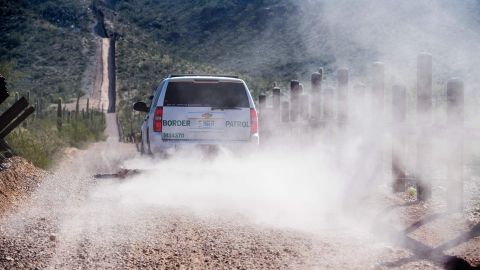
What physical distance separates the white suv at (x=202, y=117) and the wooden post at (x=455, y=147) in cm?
362

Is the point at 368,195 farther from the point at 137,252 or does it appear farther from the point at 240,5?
the point at 240,5

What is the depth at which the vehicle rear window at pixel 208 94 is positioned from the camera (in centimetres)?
1123

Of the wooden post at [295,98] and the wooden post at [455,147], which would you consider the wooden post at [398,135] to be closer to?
the wooden post at [455,147]

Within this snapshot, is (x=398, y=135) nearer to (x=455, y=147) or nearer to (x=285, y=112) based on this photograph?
(x=455, y=147)

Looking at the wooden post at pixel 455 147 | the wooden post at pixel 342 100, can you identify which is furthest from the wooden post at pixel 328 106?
the wooden post at pixel 455 147

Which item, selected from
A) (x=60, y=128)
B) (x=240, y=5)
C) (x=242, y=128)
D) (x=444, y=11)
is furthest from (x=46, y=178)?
(x=240, y=5)

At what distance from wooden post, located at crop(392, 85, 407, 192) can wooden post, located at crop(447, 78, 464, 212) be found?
1068 mm

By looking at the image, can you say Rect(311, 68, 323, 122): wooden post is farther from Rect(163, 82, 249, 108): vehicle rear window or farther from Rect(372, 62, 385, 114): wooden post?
Rect(163, 82, 249, 108): vehicle rear window

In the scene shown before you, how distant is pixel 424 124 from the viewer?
8930 millimetres

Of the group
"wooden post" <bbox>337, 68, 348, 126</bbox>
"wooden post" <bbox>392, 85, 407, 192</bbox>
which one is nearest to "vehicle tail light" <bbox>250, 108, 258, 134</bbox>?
"wooden post" <bbox>337, 68, 348, 126</bbox>

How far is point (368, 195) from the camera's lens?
10.8 m

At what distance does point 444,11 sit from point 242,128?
2223 inches

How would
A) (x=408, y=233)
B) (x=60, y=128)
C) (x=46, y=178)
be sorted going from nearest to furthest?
(x=408, y=233), (x=46, y=178), (x=60, y=128)

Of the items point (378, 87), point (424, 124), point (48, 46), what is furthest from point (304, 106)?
point (48, 46)
